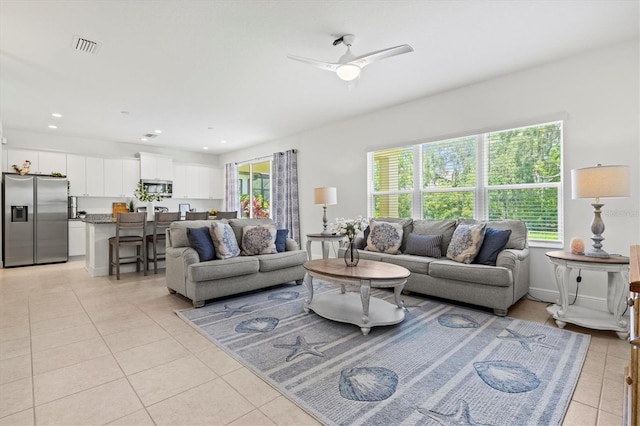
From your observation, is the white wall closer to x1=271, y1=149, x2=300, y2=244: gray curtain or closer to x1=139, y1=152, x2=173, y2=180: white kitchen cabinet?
x1=271, y1=149, x2=300, y2=244: gray curtain

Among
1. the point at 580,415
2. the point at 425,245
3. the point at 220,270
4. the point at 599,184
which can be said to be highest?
the point at 599,184

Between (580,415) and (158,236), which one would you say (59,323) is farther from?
(580,415)

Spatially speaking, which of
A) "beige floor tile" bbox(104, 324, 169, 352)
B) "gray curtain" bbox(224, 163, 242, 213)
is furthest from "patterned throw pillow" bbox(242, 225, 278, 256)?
"gray curtain" bbox(224, 163, 242, 213)

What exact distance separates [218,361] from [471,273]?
2532 millimetres

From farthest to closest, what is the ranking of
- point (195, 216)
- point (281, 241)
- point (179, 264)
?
1. point (195, 216)
2. point (281, 241)
3. point (179, 264)

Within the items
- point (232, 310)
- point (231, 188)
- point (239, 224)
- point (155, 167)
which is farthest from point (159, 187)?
point (232, 310)

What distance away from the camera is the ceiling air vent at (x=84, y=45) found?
2945mm

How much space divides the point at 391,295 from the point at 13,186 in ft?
23.3

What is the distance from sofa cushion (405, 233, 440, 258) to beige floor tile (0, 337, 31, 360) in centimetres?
389

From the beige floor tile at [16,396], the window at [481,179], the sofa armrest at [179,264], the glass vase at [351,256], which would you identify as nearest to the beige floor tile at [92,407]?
the beige floor tile at [16,396]

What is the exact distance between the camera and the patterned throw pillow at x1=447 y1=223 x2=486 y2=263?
3447 millimetres

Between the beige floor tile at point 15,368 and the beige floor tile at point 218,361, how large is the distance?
3.58 feet

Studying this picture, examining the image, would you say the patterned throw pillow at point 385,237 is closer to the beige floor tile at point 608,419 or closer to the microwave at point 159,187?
the beige floor tile at point 608,419

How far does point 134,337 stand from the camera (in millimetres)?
2635
